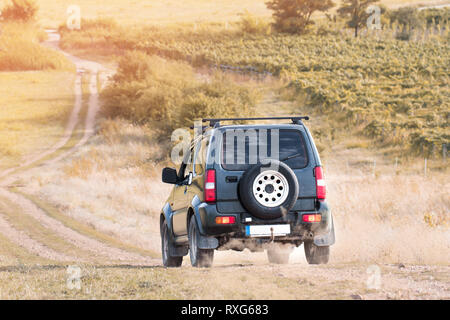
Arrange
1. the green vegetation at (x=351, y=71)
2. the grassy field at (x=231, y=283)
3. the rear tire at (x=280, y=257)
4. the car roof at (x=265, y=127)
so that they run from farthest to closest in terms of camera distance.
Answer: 1. the green vegetation at (x=351, y=71)
2. the rear tire at (x=280, y=257)
3. the car roof at (x=265, y=127)
4. the grassy field at (x=231, y=283)

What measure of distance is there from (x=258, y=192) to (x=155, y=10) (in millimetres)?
112921

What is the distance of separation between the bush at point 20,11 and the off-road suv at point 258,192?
3516 inches

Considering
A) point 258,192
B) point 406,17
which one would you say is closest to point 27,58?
point 406,17

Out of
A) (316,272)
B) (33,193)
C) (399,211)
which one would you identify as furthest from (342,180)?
(316,272)

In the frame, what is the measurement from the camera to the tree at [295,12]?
71.9 m

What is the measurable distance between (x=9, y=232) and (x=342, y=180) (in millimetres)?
11615

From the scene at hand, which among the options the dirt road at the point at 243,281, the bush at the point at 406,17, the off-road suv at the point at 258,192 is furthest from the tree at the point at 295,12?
the off-road suv at the point at 258,192

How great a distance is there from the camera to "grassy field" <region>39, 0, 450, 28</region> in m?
105

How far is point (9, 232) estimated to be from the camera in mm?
19766

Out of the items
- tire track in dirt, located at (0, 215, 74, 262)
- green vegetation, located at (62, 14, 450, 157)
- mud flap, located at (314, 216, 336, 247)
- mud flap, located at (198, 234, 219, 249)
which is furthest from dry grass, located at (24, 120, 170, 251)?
mud flap, located at (314, 216, 336, 247)

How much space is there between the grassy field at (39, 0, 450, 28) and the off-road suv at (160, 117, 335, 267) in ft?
295

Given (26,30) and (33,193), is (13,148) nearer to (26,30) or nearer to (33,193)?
(33,193)

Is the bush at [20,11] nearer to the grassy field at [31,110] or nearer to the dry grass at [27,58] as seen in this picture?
the dry grass at [27,58]

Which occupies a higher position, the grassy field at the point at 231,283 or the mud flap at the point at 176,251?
the grassy field at the point at 231,283
